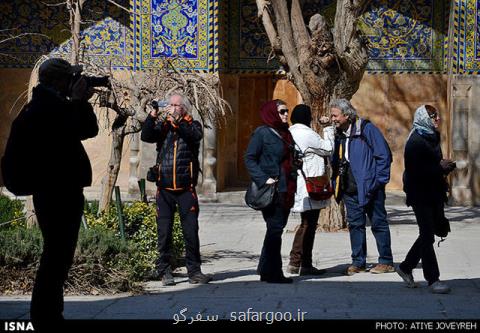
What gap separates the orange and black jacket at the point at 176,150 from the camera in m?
9.40

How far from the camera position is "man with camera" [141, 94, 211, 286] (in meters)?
9.41

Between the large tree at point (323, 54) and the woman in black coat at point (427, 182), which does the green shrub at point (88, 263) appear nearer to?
the woman in black coat at point (427, 182)

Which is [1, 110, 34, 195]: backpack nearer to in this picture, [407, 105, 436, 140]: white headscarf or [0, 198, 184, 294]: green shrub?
[0, 198, 184, 294]: green shrub

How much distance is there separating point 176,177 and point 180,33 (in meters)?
8.56

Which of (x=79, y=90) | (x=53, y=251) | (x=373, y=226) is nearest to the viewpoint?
(x=53, y=251)

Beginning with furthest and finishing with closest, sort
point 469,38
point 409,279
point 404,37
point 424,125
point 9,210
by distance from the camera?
1. point 404,37
2. point 469,38
3. point 9,210
4. point 409,279
5. point 424,125

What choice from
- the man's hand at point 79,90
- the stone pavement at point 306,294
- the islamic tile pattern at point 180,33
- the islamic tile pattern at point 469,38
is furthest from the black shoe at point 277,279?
the islamic tile pattern at point 469,38

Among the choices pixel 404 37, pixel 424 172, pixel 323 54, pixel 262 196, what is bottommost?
pixel 262 196

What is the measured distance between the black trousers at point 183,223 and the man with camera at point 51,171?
276 centimetres

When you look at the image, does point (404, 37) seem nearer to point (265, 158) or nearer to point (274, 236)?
point (265, 158)

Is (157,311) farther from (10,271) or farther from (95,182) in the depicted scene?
(95,182)

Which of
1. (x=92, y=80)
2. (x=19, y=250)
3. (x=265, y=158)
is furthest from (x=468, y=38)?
(x=92, y=80)

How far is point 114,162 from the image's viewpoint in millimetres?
10883

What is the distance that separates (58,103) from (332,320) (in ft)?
7.91
